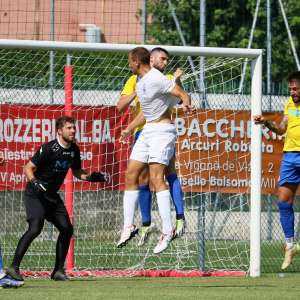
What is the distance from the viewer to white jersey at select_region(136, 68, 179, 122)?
12.6 metres

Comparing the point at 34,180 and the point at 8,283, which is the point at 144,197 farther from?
the point at 8,283

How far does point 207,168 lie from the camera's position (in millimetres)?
16375

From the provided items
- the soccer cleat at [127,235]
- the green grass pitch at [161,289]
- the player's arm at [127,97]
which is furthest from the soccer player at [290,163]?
the soccer cleat at [127,235]

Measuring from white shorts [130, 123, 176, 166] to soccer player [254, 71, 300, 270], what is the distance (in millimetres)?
2388

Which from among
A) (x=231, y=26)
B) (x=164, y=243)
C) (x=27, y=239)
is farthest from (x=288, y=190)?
(x=231, y=26)

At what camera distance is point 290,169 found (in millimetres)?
15234

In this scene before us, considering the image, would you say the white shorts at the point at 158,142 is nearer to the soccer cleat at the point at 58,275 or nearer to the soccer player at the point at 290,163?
the soccer cleat at the point at 58,275

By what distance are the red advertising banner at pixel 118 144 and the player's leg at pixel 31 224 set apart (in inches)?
76.9

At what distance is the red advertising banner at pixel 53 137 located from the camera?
1586 centimetres

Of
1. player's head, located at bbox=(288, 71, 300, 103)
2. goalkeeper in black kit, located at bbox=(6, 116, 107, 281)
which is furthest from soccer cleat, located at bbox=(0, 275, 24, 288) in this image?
player's head, located at bbox=(288, 71, 300, 103)

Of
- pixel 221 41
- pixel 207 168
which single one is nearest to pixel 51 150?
pixel 207 168

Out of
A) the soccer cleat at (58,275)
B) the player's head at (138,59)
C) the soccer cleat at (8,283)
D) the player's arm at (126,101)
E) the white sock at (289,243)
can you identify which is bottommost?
the soccer cleat at (58,275)

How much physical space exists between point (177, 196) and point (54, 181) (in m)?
1.67

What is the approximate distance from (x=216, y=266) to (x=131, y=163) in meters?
3.57
